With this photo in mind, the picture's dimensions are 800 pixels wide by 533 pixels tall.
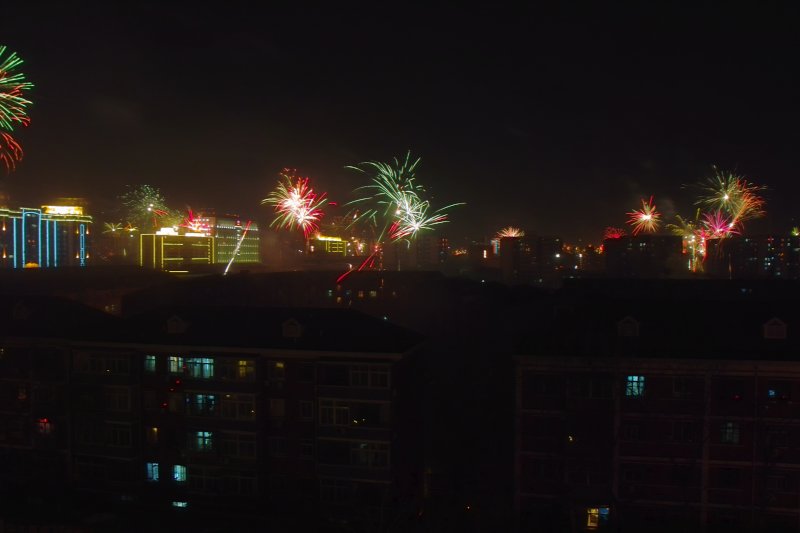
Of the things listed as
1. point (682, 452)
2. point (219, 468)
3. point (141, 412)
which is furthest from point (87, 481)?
point (682, 452)

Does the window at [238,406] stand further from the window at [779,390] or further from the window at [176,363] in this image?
the window at [779,390]

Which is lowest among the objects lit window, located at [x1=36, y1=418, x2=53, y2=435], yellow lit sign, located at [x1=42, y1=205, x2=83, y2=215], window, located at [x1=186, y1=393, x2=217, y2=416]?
lit window, located at [x1=36, y1=418, x2=53, y2=435]

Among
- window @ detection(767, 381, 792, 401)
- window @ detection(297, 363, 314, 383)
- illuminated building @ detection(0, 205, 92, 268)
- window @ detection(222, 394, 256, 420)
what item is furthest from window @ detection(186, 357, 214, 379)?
illuminated building @ detection(0, 205, 92, 268)

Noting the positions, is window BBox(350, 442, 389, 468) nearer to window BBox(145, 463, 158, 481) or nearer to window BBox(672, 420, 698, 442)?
window BBox(145, 463, 158, 481)

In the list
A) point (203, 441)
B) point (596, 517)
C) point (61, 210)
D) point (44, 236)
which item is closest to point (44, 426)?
point (203, 441)

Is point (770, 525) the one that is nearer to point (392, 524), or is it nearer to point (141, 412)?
point (392, 524)

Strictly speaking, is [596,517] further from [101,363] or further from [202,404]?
[101,363]
